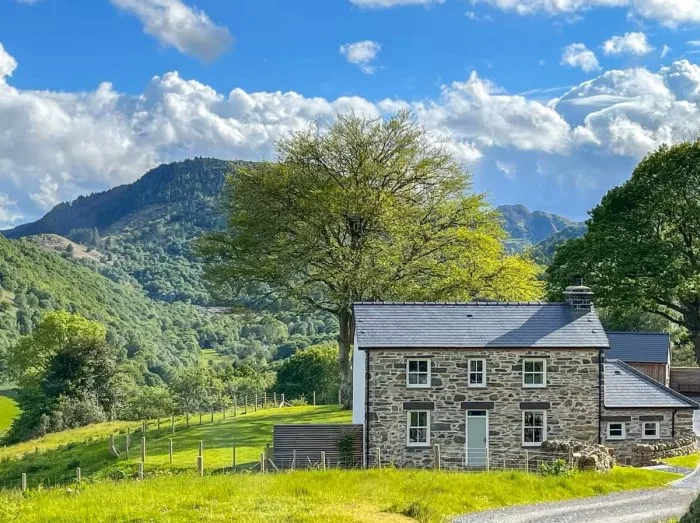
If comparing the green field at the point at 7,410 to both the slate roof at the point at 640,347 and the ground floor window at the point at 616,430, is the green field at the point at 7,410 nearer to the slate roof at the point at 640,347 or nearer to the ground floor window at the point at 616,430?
the slate roof at the point at 640,347

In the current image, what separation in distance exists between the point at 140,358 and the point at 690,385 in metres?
125

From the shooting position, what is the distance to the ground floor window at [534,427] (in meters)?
30.8

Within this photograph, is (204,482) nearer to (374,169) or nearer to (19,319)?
(374,169)

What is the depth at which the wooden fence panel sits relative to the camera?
1184 inches

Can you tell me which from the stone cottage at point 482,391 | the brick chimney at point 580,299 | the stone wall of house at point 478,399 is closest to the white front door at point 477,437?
the stone cottage at point 482,391

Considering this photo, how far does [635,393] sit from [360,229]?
62.7ft

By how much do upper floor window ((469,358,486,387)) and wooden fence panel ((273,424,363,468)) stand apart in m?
5.27

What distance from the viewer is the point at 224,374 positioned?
10588 centimetres

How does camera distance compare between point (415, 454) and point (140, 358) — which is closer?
point (415, 454)

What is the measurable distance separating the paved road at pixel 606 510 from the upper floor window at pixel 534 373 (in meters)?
7.25

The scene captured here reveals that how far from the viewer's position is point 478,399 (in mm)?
30766

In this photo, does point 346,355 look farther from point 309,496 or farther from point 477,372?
point 309,496

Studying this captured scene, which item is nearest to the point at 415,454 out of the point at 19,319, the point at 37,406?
the point at 37,406

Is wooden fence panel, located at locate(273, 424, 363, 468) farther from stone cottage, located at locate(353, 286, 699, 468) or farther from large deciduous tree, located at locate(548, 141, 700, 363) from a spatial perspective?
large deciduous tree, located at locate(548, 141, 700, 363)
